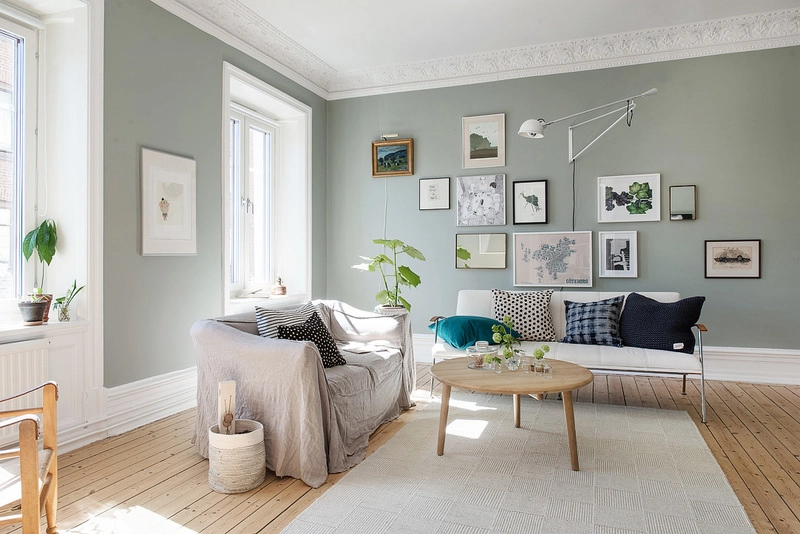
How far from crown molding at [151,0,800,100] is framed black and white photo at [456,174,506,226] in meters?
1.02

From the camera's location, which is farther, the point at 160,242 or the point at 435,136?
the point at 435,136

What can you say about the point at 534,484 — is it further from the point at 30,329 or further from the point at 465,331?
the point at 30,329

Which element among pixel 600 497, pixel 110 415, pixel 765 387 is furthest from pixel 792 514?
pixel 110 415

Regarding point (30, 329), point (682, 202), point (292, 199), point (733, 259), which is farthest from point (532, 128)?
point (30, 329)

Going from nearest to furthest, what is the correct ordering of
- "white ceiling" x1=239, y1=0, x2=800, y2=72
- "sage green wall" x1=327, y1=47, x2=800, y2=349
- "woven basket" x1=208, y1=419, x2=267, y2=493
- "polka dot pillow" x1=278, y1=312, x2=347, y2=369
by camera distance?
"woven basket" x1=208, y1=419, x2=267, y2=493, "polka dot pillow" x1=278, y1=312, x2=347, y2=369, "white ceiling" x1=239, y1=0, x2=800, y2=72, "sage green wall" x1=327, y1=47, x2=800, y2=349

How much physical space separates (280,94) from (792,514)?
4854mm

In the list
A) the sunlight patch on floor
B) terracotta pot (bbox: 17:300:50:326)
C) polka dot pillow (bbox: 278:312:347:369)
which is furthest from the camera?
polka dot pillow (bbox: 278:312:347:369)

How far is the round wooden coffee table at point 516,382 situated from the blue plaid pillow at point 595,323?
89 centimetres

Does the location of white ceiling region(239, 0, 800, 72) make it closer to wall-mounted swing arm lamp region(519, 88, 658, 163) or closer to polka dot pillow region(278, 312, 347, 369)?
wall-mounted swing arm lamp region(519, 88, 658, 163)

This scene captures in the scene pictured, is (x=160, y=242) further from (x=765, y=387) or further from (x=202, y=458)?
(x=765, y=387)

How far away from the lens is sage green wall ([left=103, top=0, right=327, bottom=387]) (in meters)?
3.40

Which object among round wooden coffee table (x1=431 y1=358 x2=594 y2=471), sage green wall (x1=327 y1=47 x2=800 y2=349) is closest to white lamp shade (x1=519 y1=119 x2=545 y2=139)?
sage green wall (x1=327 y1=47 x2=800 y2=349)

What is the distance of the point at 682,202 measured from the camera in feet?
15.9

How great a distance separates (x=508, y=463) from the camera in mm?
2893
